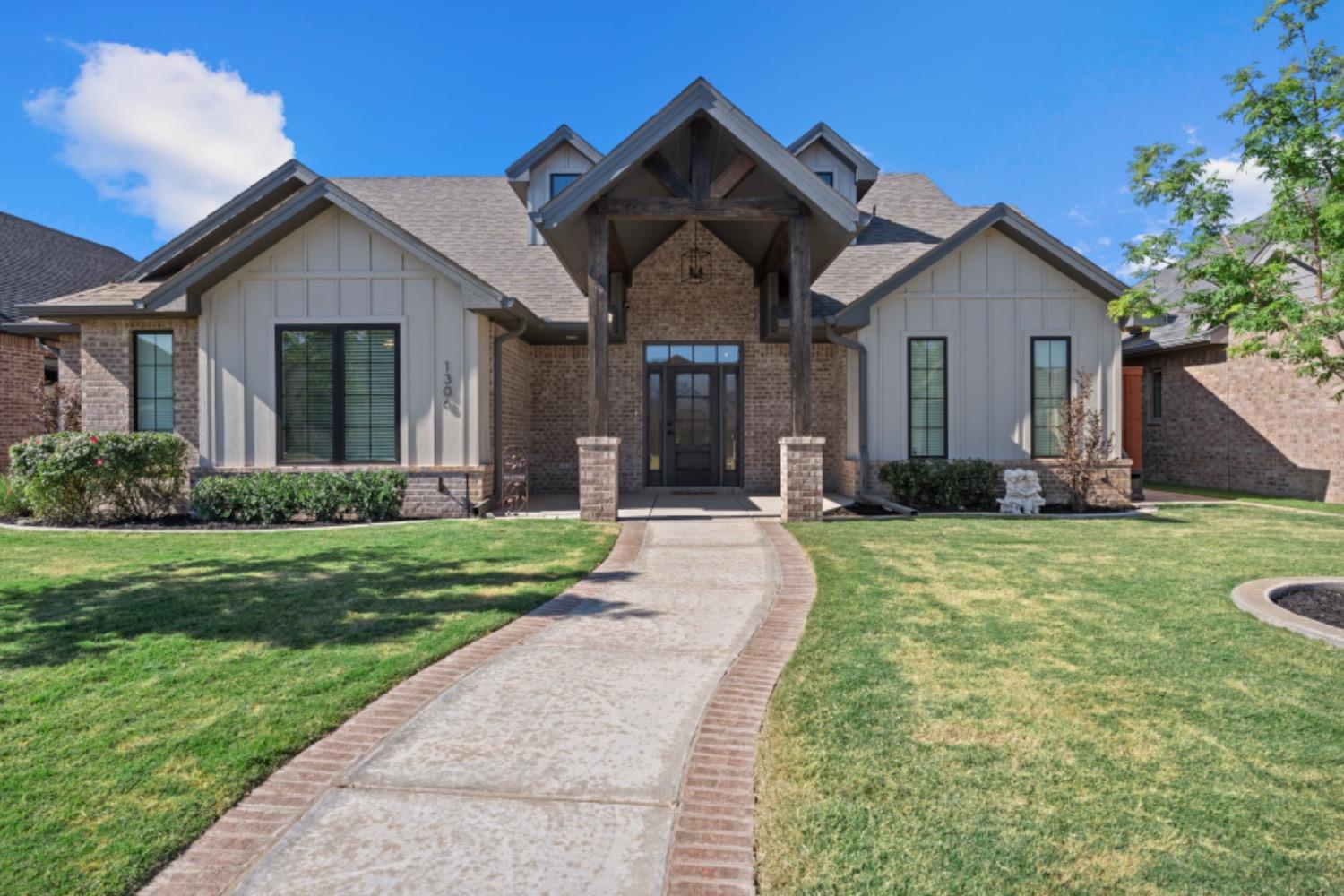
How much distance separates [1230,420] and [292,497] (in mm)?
17191

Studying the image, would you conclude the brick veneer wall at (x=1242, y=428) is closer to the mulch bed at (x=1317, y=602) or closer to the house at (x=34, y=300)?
the mulch bed at (x=1317, y=602)

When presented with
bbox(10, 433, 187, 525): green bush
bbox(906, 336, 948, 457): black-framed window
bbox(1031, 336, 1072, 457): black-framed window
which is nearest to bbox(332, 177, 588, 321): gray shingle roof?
bbox(906, 336, 948, 457): black-framed window

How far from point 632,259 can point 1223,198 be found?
947 centimetres

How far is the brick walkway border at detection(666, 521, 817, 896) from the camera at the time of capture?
7.18 ft

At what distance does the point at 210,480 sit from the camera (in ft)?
33.7

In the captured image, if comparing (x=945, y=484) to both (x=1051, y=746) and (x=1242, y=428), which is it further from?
(x=1051, y=746)

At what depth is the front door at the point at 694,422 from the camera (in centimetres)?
1413

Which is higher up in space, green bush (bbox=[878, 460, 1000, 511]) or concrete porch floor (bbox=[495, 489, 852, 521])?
green bush (bbox=[878, 460, 1000, 511])

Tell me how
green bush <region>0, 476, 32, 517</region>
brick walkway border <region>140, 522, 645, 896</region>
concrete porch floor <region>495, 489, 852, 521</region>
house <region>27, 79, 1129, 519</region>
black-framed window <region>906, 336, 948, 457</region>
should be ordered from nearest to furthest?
1. brick walkway border <region>140, 522, 645, 896</region>
2. house <region>27, 79, 1129, 519</region>
3. green bush <region>0, 476, 32, 517</region>
4. concrete porch floor <region>495, 489, 852, 521</region>
5. black-framed window <region>906, 336, 948, 457</region>

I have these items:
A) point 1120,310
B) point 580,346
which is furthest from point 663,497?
point 1120,310

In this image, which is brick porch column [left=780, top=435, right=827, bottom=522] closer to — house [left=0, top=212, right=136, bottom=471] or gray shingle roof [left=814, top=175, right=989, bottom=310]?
gray shingle roof [left=814, top=175, right=989, bottom=310]

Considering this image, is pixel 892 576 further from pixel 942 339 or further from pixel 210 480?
pixel 210 480

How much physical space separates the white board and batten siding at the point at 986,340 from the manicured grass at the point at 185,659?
6106 millimetres

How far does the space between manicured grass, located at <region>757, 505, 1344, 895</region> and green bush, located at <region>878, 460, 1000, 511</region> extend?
5197 mm
